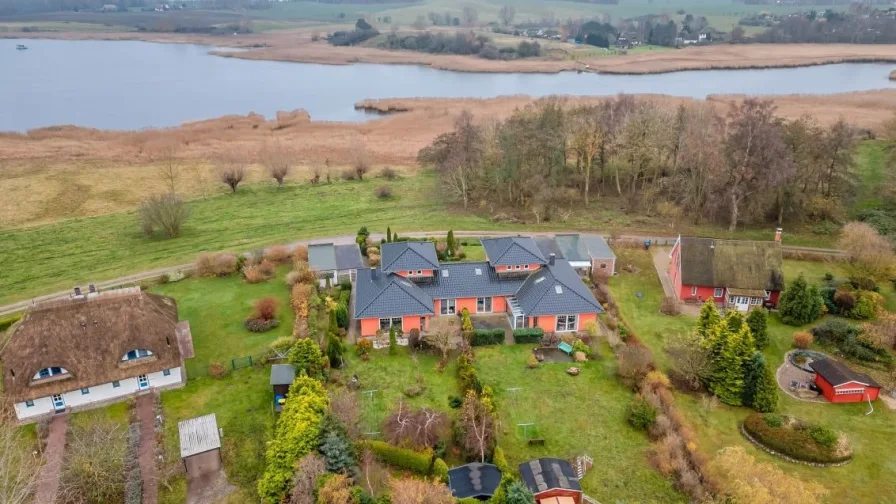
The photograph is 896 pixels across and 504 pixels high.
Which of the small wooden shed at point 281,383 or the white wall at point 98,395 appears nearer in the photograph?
the white wall at point 98,395

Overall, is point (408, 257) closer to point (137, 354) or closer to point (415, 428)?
point (415, 428)

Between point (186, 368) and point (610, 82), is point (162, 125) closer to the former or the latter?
point (186, 368)

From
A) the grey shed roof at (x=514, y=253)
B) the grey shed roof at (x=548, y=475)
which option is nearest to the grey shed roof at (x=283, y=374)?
the grey shed roof at (x=548, y=475)

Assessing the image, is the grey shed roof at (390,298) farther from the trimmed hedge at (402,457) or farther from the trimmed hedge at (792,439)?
the trimmed hedge at (792,439)

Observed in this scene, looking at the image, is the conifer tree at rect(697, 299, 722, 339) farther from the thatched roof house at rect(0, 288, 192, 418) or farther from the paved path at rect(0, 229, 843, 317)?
the thatched roof house at rect(0, 288, 192, 418)

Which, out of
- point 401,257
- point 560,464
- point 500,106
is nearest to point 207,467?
point 560,464

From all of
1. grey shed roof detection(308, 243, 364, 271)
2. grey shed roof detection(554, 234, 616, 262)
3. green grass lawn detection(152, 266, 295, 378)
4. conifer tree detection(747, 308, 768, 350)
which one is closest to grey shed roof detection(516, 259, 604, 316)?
grey shed roof detection(554, 234, 616, 262)
